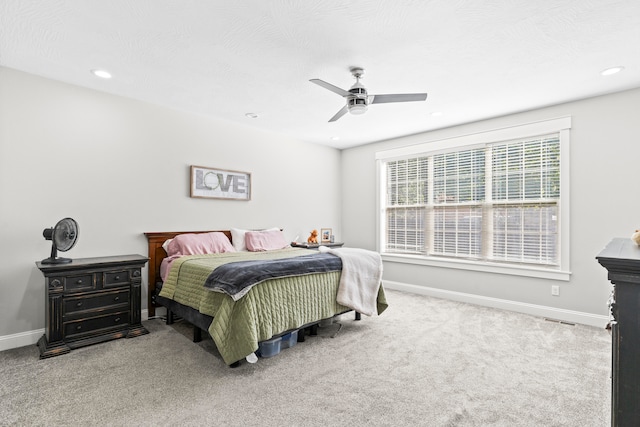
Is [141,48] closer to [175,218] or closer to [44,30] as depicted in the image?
[44,30]

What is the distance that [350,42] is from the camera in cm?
248

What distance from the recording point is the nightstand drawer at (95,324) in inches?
113

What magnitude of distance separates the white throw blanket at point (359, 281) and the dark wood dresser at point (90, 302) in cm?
206

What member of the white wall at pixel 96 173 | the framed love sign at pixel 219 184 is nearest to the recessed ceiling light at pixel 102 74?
the white wall at pixel 96 173

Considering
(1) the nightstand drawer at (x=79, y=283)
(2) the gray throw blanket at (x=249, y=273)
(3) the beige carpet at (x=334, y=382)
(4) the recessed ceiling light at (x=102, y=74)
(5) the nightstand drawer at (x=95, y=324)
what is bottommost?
(3) the beige carpet at (x=334, y=382)

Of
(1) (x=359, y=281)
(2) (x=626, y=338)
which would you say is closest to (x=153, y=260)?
(1) (x=359, y=281)

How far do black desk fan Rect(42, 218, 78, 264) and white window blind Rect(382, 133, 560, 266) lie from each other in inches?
172

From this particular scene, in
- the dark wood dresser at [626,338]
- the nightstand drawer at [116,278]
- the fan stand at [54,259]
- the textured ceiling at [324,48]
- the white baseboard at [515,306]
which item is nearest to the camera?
the dark wood dresser at [626,338]

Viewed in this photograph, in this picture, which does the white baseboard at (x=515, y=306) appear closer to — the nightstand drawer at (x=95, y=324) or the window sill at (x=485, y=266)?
the window sill at (x=485, y=266)

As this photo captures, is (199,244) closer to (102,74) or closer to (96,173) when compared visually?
(96,173)

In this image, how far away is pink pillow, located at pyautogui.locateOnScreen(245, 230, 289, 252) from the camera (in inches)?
174

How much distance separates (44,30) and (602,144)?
5274 mm

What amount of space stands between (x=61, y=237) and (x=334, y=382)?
2.74m

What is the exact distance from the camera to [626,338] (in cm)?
106
